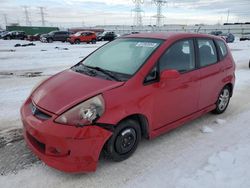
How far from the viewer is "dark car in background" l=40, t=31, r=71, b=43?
33.9 meters

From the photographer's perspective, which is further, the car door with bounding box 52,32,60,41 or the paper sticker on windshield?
the car door with bounding box 52,32,60,41

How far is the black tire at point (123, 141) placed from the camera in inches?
127

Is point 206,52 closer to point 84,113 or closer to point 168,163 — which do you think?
point 168,163

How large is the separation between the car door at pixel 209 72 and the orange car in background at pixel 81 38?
27928 mm

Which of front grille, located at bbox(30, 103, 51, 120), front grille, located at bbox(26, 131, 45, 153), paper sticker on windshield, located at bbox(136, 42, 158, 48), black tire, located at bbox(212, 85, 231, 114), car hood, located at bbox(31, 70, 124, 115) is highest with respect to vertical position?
paper sticker on windshield, located at bbox(136, 42, 158, 48)

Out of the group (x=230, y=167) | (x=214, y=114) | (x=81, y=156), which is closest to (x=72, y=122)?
(x=81, y=156)

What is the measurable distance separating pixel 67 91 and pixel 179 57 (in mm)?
1833

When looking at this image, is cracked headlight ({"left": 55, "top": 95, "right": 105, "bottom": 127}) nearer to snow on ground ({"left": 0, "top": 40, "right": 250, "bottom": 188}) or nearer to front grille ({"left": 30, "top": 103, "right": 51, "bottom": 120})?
front grille ({"left": 30, "top": 103, "right": 51, "bottom": 120})

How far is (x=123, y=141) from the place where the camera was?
337 centimetres

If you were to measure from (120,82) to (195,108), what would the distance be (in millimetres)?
1689

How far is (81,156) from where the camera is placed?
2.94 meters

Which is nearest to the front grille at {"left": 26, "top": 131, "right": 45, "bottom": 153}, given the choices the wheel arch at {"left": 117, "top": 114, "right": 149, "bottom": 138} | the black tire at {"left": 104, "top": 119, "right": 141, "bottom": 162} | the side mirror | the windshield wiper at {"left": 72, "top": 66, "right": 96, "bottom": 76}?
the black tire at {"left": 104, "top": 119, "right": 141, "bottom": 162}

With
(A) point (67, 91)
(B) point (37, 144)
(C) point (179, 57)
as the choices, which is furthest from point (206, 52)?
(B) point (37, 144)

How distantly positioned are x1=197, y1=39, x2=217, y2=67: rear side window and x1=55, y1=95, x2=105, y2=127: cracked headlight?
2214 mm
